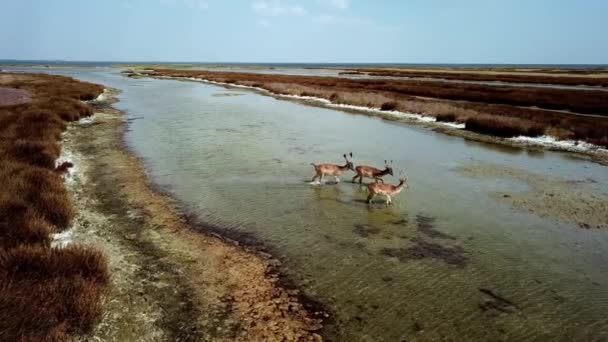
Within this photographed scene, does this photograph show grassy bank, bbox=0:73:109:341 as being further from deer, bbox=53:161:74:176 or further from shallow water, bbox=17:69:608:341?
shallow water, bbox=17:69:608:341

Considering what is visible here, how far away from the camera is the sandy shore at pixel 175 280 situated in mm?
7234

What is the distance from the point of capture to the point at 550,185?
16.8m

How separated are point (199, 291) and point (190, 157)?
12908 millimetres

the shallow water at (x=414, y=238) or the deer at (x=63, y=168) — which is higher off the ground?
the deer at (x=63, y=168)

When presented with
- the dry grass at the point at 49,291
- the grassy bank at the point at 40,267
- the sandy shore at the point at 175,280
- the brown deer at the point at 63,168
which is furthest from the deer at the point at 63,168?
the dry grass at the point at 49,291

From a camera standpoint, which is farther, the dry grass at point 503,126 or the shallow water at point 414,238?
the dry grass at point 503,126

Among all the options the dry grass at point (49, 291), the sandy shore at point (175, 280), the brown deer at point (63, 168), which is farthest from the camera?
the brown deer at point (63, 168)

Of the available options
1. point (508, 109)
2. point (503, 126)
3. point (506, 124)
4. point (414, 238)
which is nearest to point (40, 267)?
point (414, 238)

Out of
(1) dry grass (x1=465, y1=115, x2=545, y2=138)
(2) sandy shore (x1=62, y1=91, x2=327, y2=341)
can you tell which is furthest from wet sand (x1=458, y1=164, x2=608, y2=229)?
A: (1) dry grass (x1=465, y1=115, x2=545, y2=138)

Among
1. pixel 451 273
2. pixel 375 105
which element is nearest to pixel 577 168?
pixel 451 273

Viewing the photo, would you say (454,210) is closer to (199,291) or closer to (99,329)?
(199,291)

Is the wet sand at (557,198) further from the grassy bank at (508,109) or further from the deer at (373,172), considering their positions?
the grassy bank at (508,109)

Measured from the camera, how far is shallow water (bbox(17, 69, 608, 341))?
25.6 feet

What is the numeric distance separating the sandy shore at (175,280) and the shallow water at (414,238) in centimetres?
70
